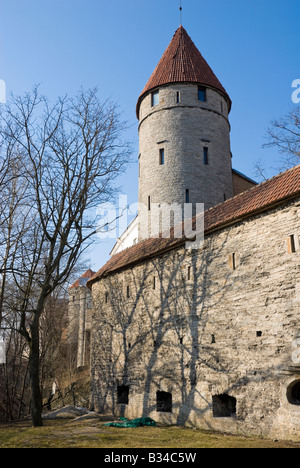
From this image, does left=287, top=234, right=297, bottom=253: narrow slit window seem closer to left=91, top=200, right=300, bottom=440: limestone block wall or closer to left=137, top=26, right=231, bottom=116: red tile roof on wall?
left=91, top=200, right=300, bottom=440: limestone block wall

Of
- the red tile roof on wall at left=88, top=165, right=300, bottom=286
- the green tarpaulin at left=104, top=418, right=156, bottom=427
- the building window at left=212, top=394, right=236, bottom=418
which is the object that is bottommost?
the green tarpaulin at left=104, top=418, right=156, bottom=427

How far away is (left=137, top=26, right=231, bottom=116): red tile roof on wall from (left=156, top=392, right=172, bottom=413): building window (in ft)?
49.3

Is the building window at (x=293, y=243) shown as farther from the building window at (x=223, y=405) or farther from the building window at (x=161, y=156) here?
the building window at (x=161, y=156)

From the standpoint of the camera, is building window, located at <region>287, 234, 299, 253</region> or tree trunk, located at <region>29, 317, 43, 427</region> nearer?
building window, located at <region>287, 234, 299, 253</region>

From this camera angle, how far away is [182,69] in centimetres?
2109

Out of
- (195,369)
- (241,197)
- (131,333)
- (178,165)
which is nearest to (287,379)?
(195,369)

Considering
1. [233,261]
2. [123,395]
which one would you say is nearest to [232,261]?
[233,261]

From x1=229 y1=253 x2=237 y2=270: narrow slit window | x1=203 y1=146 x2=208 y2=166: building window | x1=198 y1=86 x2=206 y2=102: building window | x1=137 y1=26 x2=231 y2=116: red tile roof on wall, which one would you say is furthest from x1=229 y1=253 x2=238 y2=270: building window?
x1=137 y1=26 x2=231 y2=116: red tile roof on wall

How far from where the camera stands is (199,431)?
969cm

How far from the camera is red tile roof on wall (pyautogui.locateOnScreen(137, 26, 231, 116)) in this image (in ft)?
68.0

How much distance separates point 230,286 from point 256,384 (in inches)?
93.3

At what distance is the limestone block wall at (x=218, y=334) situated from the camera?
854 cm

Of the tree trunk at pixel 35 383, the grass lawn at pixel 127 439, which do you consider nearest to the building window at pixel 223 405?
the grass lawn at pixel 127 439

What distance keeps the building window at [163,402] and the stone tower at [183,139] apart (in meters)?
8.66
